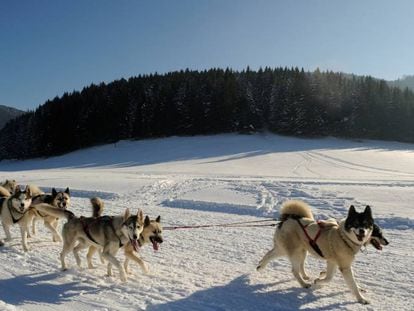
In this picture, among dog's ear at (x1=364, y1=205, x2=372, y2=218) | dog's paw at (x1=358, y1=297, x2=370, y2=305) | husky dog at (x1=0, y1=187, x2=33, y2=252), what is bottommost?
dog's paw at (x1=358, y1=297, x2=370, y2=305)

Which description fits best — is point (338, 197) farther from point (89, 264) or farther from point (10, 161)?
point (10, 161)

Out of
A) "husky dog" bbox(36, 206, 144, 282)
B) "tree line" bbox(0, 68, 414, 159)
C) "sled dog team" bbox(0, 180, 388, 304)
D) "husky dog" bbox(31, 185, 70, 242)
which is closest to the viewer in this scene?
"sled dog team" bbox(0, 180, 388, 304)

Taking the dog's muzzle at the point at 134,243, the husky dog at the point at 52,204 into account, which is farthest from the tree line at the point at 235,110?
the dog's muzzle at the point at 134,243

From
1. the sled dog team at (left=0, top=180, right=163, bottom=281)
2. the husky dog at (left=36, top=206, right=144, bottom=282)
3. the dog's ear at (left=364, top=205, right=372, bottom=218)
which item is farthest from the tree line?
the dog's ear at (left=364, top=205, right=372, bottom=218)

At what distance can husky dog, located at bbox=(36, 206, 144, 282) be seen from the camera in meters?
8.34

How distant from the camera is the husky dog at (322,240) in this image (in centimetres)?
710

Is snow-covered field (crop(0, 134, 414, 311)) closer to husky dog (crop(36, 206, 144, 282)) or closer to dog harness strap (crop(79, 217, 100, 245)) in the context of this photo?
husky dog (crop(36, 206, 144, 282))

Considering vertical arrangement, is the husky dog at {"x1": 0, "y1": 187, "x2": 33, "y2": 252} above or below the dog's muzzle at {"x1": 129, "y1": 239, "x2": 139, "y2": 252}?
above

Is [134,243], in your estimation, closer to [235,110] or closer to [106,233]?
[106,233]

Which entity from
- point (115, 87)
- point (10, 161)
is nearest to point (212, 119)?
point (115, 87)

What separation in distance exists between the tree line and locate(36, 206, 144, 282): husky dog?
62495 mm

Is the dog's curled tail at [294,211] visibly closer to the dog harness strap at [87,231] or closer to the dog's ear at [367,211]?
the dog's ear at [367,211]

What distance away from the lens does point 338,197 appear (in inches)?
723

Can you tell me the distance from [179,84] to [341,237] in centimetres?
7279
